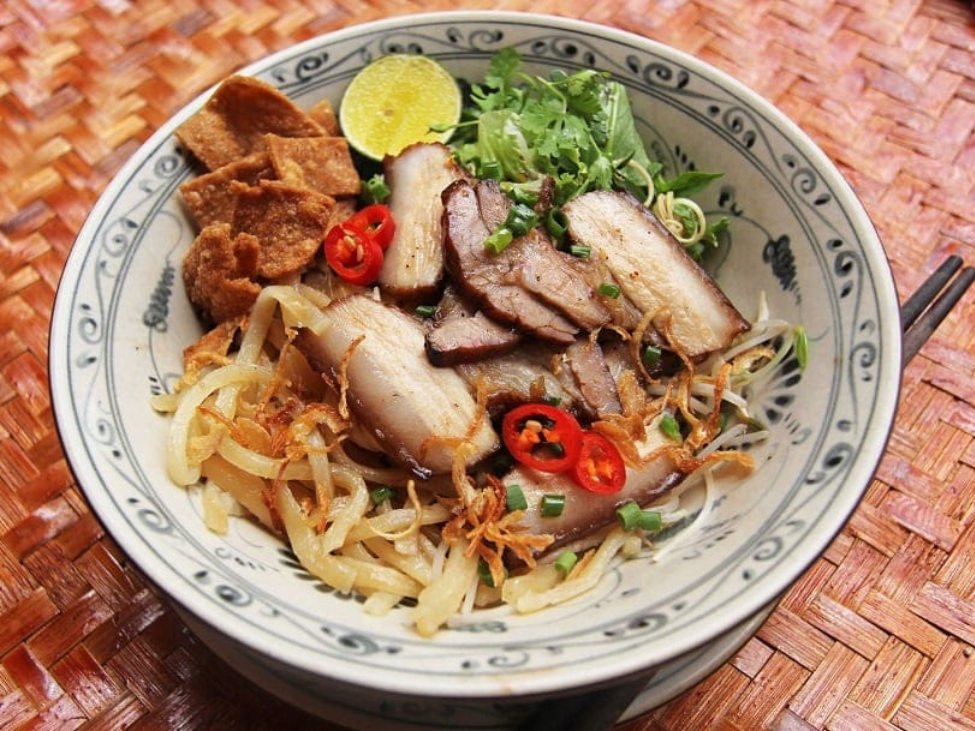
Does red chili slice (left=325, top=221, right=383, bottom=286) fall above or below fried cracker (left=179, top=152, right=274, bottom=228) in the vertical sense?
below

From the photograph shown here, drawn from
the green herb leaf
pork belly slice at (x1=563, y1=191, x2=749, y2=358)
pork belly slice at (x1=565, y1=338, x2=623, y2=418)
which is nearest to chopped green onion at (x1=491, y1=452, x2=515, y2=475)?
pork belly slice at (x1=565, y1=338, x2=623, y2=418)

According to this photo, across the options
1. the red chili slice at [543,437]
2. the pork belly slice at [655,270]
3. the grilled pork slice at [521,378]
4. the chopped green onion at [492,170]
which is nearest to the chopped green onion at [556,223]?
the pork belly slice at [655,270]

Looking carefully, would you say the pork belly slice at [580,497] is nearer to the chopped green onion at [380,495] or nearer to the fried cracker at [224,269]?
the chopped green onion at [380,495]

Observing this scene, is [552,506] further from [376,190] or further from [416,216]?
[376,190]

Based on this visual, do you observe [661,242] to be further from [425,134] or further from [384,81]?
[384,81]

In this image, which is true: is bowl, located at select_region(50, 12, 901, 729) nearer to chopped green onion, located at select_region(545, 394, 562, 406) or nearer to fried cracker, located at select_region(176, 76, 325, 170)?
fried cracker, located at select_region(176, 76, 325, 170)

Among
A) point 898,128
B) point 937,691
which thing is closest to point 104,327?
point 937,691
